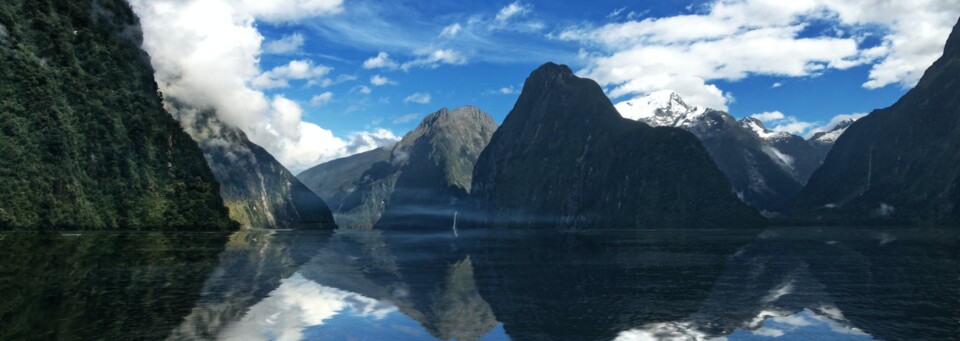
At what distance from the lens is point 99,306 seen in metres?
54.7

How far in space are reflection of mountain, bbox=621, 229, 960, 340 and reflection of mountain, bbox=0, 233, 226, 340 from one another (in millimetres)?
36406

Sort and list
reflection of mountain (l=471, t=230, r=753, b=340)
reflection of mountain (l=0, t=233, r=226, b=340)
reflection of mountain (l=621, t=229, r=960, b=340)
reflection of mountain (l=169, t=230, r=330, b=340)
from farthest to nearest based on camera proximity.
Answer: reflection of mountain (l=471, t=230, r=753, b=340) → reflection of mountain (l=621, t=229, r=960, b=340) → reflection of mountain (l=169, t=230, r=330, b=340) → reflection of mountain (l=0, t=233, r=226, b=340)

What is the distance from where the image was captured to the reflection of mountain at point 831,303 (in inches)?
1845

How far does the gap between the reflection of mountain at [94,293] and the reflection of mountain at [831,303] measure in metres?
36.4

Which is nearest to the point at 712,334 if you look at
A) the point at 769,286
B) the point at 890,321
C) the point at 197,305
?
the point at 890,321

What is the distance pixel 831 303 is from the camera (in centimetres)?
6000

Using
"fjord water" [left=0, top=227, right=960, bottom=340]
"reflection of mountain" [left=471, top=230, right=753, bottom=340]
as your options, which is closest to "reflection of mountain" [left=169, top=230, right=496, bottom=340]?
"fjord water" [left=0, top=227, right=960, bottom=340]

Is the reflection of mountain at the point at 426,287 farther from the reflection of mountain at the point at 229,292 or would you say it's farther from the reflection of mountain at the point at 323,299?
the reflection of mountain at the point at 229,292

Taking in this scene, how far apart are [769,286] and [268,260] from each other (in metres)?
88.5

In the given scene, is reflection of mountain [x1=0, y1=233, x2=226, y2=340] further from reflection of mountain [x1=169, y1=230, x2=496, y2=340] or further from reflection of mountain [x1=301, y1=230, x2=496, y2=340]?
reflection of mountain [x1=301, y1=230, x2=496, y2=340]

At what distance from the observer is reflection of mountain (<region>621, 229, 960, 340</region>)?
46875mm

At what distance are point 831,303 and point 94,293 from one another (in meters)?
70.3

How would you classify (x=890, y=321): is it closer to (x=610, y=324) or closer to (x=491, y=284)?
(x=610, y=324)

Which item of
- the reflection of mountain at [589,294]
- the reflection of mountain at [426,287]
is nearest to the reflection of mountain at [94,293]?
the reflection of mountain at [426,287]
